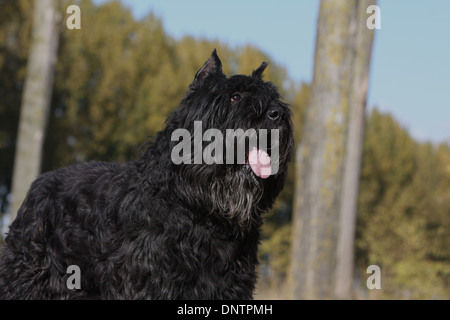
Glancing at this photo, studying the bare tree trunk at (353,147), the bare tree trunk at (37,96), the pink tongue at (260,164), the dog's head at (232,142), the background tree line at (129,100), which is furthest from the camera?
the background tree line at (129,100)

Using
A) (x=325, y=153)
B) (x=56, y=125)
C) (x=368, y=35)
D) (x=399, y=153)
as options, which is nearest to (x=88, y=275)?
(x=325, y=153)

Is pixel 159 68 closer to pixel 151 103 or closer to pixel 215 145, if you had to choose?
pixel 151 103

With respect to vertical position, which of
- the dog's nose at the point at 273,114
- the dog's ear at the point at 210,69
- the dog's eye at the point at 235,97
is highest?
the dog's ear at the point at 210,69

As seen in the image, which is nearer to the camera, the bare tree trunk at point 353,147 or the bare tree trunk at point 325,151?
the bare tree trunk at point 325,151

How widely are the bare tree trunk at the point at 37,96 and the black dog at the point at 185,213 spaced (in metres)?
8.24

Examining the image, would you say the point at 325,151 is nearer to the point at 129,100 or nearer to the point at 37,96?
the point at 37,96

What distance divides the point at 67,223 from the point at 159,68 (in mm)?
20837

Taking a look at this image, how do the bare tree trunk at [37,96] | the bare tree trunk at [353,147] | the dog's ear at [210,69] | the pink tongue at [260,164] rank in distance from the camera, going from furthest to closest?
the bare tree trunk at [37,96], the bare tree trunk at [353,147], the dog's ear at [210,69], the pink tongue at [260,164]

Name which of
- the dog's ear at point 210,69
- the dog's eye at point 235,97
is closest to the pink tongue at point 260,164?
the dog's eye at point 235,97

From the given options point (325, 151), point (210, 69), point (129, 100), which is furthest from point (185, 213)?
point (129, 100)

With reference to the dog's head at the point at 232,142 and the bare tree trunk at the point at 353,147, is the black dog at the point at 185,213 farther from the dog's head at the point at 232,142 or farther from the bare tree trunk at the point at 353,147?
the bare tree trunk at the point at 353,147

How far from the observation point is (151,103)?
23.8 meters

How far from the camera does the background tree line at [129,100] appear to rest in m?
21.4

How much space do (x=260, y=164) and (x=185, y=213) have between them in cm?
65
